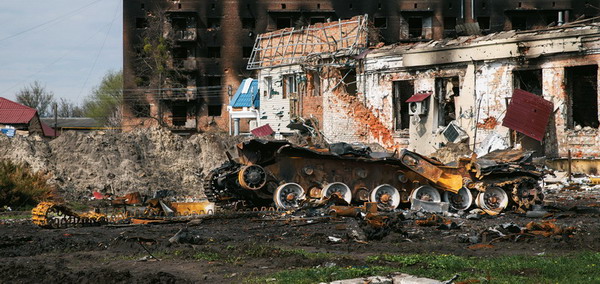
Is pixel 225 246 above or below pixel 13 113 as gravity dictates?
below

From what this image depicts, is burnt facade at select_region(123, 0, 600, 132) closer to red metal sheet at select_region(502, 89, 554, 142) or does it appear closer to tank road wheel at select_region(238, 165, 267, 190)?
red metal sheet at select_region(502, 89, 554, 142)

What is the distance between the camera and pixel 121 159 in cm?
3216

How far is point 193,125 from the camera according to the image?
68.4m

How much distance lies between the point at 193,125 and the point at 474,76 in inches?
1556

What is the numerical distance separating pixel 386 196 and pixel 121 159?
47.1 ft

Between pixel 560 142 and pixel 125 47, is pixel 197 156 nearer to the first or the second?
pixel 560 142

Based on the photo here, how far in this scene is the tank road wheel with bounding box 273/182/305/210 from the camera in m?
20.8

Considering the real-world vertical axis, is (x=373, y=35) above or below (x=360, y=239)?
above

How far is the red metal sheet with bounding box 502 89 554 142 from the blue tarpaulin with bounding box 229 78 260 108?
837 inches

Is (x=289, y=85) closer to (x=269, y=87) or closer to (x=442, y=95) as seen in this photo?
(x=269, y=87)

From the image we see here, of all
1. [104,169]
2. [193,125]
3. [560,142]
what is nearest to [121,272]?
[104,169]

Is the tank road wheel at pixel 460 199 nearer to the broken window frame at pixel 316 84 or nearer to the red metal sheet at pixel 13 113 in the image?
the broken window frame at pixel 316 84

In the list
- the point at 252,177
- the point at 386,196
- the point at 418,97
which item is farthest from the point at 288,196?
the point at 418,97

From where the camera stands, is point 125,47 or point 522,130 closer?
point 522,130
